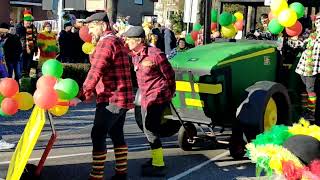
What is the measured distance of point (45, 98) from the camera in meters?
4.33

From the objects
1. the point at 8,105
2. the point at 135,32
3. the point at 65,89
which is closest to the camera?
the point at 65,89

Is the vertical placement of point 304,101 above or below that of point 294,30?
below

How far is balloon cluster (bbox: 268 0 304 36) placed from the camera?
23.1 feet

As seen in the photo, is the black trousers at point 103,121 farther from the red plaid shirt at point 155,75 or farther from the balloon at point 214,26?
the balloon at point 214,26

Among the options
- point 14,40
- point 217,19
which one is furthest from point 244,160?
point 14,40

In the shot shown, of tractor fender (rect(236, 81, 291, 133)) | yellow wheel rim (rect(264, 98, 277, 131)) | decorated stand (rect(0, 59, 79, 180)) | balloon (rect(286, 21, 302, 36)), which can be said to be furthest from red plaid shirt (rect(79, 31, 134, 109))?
balloon (rect(286, 21, 302, 36))

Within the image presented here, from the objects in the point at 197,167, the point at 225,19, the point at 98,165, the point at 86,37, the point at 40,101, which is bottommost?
the point at 197,167

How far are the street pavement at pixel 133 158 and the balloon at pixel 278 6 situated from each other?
1.88 meters

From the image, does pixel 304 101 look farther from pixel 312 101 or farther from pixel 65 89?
pixel 65 89

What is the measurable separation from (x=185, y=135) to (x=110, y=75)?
2.14 meters

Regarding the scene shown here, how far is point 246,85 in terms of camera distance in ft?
22.3

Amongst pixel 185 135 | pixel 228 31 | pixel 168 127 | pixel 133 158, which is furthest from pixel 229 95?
pixel 228 31

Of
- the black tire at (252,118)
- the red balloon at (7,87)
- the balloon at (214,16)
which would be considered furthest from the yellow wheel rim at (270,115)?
the red balloon at (7,87)

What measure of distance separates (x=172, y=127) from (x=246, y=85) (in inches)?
43.3
